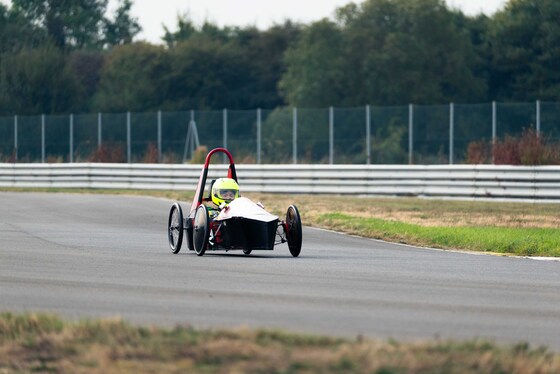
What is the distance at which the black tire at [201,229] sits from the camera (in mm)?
17828

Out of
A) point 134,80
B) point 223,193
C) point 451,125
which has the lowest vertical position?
point 223,193

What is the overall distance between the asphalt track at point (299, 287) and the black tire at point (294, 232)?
0.14m

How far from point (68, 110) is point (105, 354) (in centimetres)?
6266

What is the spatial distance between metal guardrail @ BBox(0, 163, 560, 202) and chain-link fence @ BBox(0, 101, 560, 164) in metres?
4.74

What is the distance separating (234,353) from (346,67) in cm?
5850

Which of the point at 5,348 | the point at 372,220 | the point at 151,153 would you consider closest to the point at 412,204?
the point at 372,220

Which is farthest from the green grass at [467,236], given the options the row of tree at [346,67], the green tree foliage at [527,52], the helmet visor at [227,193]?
the green tree foliage at [527,52]

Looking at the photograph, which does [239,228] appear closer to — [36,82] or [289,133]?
[289,133]

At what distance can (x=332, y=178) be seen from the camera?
37062 millimetres

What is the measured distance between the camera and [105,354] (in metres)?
8.80

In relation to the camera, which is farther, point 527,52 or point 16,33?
point 16,33

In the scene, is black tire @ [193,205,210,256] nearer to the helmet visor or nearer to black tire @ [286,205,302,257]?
the helmet visor

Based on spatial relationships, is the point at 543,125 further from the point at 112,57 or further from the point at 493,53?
the point at 112,57

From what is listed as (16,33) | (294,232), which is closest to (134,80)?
(16,33)
